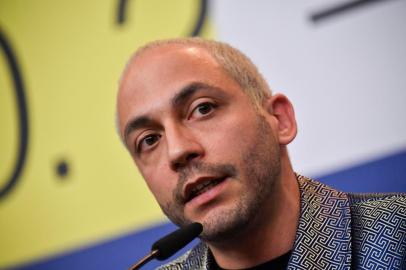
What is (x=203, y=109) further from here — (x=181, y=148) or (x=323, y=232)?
(x=323, y=232)

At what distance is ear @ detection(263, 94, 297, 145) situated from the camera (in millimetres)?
1150

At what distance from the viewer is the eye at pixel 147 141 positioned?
3.64ft

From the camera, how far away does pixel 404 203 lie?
1.06 metres

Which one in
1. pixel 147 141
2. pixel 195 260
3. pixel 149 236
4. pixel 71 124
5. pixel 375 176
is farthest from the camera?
pixel 71 124

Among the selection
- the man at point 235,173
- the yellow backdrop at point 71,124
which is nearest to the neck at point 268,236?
the man at point 235,173

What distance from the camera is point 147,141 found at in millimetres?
1125

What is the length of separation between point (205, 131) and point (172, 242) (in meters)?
0.23

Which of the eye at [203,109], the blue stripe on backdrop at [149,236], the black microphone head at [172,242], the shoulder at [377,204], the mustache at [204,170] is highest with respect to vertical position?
the eye at [203,109]

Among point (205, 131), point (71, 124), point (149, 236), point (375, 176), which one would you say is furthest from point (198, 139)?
point (71, 124)

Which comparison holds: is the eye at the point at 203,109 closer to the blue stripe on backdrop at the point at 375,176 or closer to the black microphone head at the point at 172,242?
the black microphone head at the point at 172,242

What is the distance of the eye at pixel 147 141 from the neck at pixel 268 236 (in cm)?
22

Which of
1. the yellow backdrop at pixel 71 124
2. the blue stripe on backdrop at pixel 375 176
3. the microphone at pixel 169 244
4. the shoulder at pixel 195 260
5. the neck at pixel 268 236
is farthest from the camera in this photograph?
the yellow backdrop at pixel 71 124

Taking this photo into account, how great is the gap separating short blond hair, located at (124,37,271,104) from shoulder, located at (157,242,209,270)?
0.34 metres

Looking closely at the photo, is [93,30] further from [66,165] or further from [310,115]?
[310,115]
